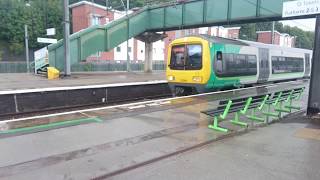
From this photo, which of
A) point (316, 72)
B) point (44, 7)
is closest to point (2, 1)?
point (44, 7)

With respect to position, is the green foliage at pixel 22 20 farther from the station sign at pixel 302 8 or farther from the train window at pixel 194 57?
the station sign at pixel 302 8

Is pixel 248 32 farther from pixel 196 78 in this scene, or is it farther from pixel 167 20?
pixel 196 78

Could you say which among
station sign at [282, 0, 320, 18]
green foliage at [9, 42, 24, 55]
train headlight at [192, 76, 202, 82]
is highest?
green foliage at [9, 42, 24, 55]

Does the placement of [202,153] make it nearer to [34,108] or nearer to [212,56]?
[34,108]

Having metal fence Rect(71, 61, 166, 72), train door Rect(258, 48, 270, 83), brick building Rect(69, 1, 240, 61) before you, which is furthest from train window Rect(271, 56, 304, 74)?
brick building Rect(69, 1, 240, 61)

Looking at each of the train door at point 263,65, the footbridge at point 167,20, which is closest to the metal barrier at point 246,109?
the train door at point 263,65

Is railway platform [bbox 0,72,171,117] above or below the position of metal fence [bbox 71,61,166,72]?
below

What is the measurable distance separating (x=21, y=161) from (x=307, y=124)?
7195mm

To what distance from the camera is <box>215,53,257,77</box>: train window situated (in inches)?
600

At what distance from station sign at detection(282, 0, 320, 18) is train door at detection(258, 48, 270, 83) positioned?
→ 9.04 metres

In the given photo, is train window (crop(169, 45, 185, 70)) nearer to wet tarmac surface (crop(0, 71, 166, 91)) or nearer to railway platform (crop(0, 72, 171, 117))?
railway platform (crop(0, 72, 171, 117))

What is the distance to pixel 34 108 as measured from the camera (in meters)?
12.0

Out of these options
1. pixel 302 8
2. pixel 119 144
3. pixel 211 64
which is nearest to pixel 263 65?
pixel 211 64

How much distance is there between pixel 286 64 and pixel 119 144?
19.2m
